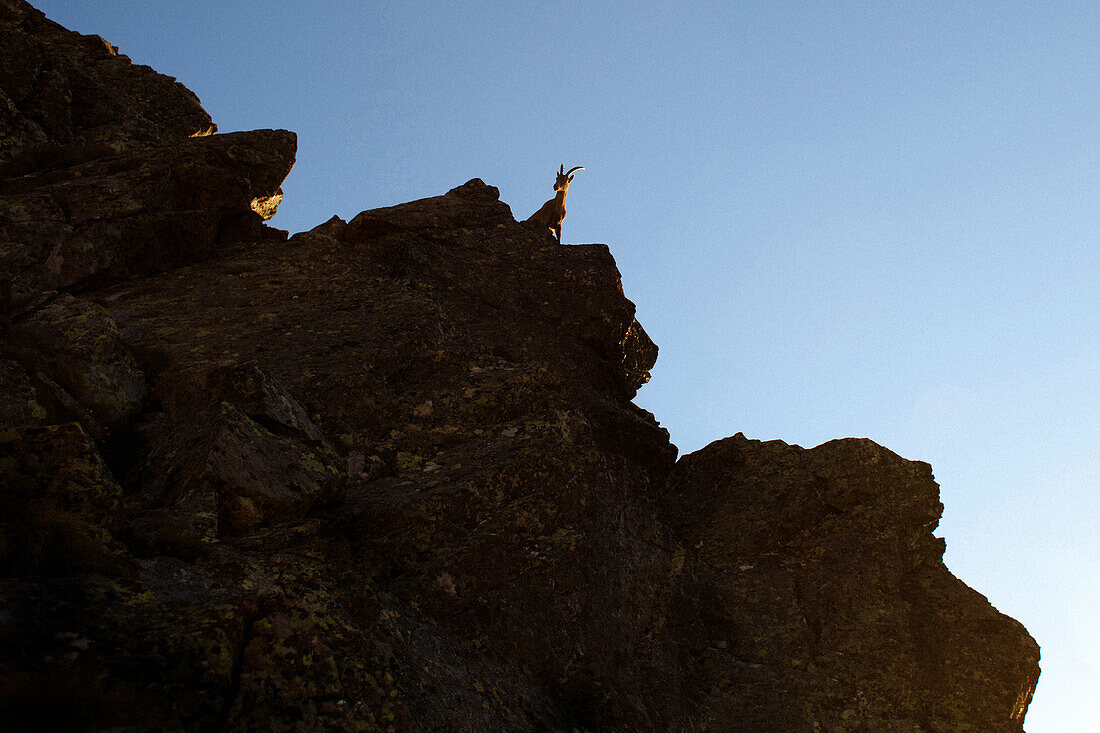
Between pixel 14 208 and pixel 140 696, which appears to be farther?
pixel 14 208

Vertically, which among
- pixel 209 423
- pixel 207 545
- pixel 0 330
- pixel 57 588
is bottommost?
pixel 57 588

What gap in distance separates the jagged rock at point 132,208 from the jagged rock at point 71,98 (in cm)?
173

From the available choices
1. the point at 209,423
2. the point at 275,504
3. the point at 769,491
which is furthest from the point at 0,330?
the point at 769,491

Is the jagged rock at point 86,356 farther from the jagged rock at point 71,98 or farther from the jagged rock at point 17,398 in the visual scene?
the jagged rock at point 71,98

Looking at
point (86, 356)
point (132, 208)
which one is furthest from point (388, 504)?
point (132, 208)

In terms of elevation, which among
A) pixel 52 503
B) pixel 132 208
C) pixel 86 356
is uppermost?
pixel 132 208

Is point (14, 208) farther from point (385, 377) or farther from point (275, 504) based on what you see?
point (275, 504)

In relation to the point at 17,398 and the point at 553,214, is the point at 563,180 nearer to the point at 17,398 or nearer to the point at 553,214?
the point at 553,214

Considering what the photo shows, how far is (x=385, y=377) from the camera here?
50.8 feet

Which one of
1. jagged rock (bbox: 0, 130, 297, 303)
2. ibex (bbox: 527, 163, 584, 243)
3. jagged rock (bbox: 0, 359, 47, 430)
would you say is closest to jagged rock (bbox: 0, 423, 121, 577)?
jagged rock (bbox: 0, 359, 47, 430)

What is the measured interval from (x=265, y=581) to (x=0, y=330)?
697cm

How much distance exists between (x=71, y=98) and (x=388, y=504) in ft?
54.5

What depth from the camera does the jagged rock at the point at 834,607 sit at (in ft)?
43.5

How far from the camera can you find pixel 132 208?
18.2 metres
